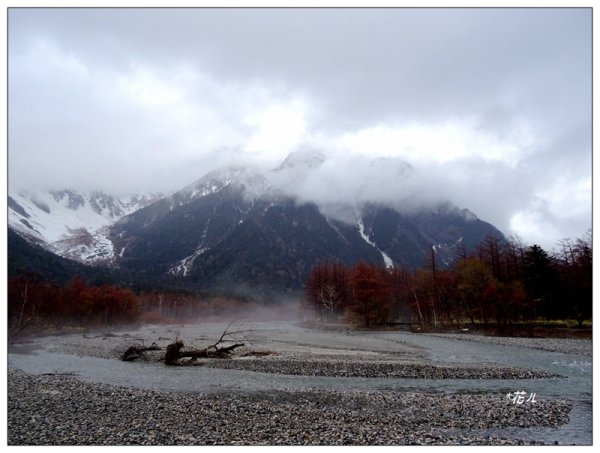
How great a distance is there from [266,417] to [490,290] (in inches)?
2612

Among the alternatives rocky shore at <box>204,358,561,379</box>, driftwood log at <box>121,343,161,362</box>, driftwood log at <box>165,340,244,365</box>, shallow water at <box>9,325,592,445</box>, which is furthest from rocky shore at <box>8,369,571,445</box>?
driftwood log at <box>121,343,161,362</box>

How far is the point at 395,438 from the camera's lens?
564 inches

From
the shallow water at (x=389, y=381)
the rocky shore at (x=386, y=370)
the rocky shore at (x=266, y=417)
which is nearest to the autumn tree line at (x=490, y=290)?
the shallow water at (x=389, y=381)

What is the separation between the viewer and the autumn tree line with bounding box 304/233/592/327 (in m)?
71.4

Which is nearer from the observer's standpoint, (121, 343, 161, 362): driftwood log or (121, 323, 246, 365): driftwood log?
(121, 323, 246, 365): driftwood log

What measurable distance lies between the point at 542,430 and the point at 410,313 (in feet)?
298

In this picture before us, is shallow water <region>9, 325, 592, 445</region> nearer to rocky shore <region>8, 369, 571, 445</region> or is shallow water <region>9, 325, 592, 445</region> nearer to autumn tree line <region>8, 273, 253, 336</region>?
rocky shore <region>8, 369, 571, 445</region>

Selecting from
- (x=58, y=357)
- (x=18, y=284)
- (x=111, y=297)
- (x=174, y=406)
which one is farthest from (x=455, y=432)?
(x=111, y=297)

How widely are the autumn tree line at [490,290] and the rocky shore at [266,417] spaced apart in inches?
2102

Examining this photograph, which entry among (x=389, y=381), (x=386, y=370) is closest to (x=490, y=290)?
(x=386, y=370)

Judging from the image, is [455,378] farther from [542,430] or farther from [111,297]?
[111,297]

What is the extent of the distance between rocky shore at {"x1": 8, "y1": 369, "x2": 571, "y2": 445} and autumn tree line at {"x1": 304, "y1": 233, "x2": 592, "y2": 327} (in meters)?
53.4

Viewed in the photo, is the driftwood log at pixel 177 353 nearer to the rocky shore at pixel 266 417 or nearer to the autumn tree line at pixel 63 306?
the rocky shore at pixel 266 417

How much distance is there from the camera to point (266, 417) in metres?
16.8
